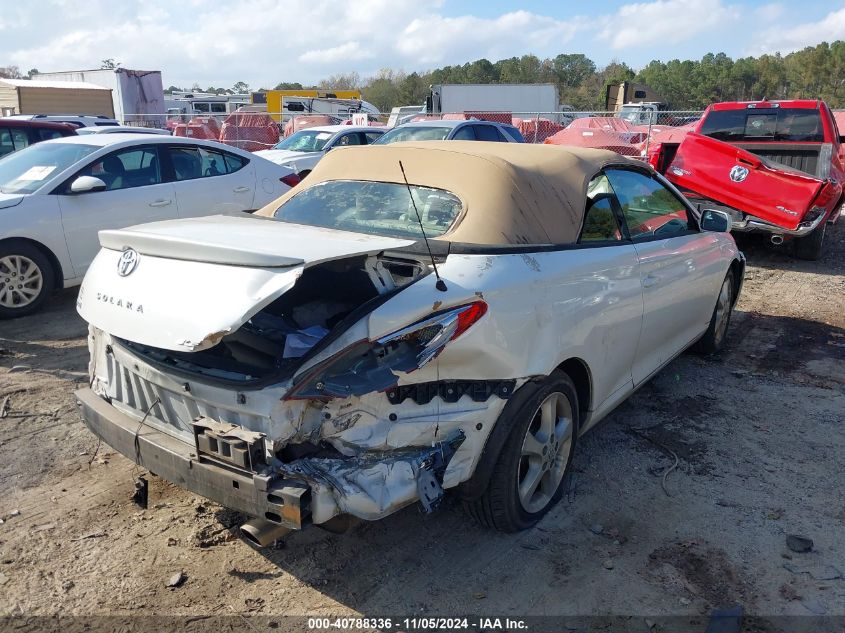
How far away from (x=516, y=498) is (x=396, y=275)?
3.76 ft

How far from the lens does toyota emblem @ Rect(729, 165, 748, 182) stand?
9.24 metres

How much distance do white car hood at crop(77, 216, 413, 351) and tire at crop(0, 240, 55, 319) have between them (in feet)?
12.6

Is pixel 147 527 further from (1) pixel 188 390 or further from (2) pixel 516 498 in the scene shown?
(2) pixel 516 498

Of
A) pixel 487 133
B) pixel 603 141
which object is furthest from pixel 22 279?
pixel 603 141

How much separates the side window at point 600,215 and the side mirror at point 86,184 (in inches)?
196

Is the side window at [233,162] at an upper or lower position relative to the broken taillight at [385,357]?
upper

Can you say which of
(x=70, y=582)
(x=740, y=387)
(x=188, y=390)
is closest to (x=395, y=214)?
(x=188, y=390)

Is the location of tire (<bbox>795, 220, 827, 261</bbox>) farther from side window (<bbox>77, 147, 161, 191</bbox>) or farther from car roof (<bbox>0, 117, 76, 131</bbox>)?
car roof (<bbox>0, 117, 76, 131</bbox>)

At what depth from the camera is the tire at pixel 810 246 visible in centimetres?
966

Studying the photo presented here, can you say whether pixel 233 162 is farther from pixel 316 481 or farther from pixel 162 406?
pixel 316 481

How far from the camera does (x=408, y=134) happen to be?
1191 cm

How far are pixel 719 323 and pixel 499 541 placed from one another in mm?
3436

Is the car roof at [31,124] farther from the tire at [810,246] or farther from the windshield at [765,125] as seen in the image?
the tire at [810,246]

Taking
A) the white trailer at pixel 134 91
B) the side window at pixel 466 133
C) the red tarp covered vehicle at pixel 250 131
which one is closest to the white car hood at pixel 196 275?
the side window at pixel 466 133
